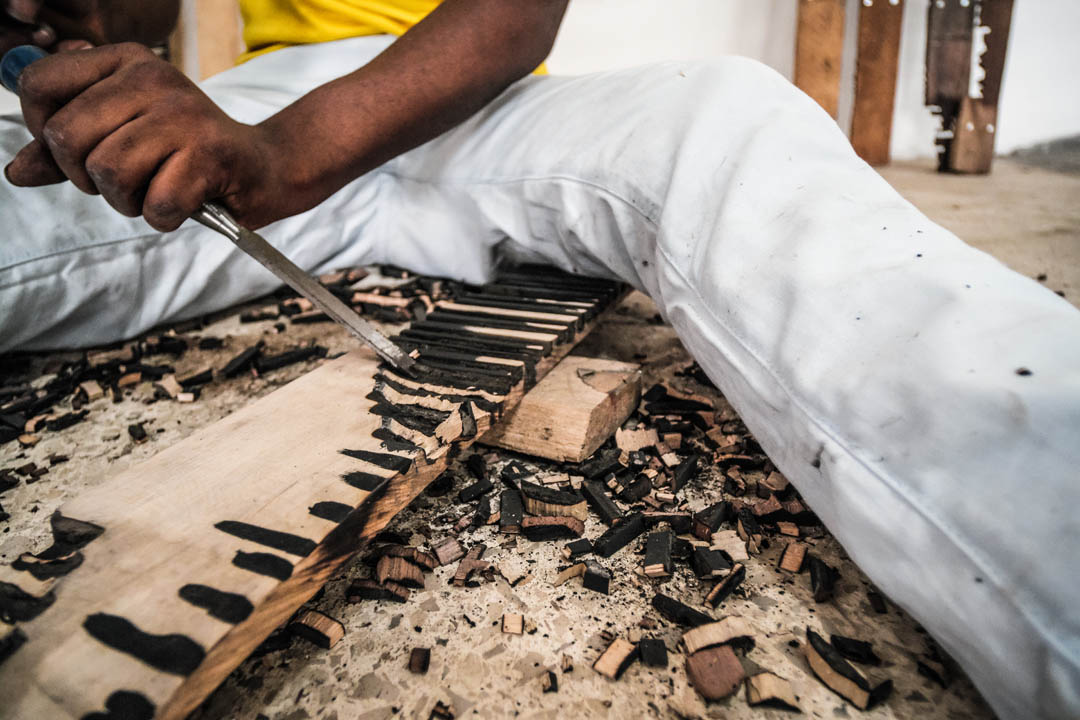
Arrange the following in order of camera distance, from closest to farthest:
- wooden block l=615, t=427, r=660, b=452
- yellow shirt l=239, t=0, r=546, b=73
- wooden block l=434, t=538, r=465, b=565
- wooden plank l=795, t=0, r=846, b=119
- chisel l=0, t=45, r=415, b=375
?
wooden block l=434, t=538, r=465, b=565 < chisel l=0, t=45, r=415, b=375 < wooden block l=615, t=427, r=660, b=452 < yellow shirt l=239, t=0, r=546, b=73 < wooden plank l=795, t=0, r=846, b=119

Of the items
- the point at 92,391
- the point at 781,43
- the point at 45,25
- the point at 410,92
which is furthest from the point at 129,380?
the point at 781,43

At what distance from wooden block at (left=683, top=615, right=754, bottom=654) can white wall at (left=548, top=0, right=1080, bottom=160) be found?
13.3 ft

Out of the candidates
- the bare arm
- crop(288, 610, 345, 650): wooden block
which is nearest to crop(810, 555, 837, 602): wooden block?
crop(288, 610, 345, 650): wooden block

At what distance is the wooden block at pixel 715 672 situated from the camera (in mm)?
762

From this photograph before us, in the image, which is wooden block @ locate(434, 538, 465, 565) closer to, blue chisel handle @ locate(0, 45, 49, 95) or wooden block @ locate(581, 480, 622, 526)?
wooden block @ locate(581, 480, 622, 526)

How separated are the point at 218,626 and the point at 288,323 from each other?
1.27 metres

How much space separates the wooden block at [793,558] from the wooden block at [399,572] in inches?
20.5

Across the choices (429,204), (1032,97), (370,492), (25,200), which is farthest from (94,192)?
(1032,97)

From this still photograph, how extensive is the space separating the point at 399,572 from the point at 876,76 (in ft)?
15.6

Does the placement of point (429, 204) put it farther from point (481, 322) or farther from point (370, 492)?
point (370, 492)

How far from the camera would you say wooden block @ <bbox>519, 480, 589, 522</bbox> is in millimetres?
1043

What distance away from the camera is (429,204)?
1.86 meters

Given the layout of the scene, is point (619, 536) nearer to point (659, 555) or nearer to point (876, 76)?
point (659, 555)

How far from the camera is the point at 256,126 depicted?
1.21 m
